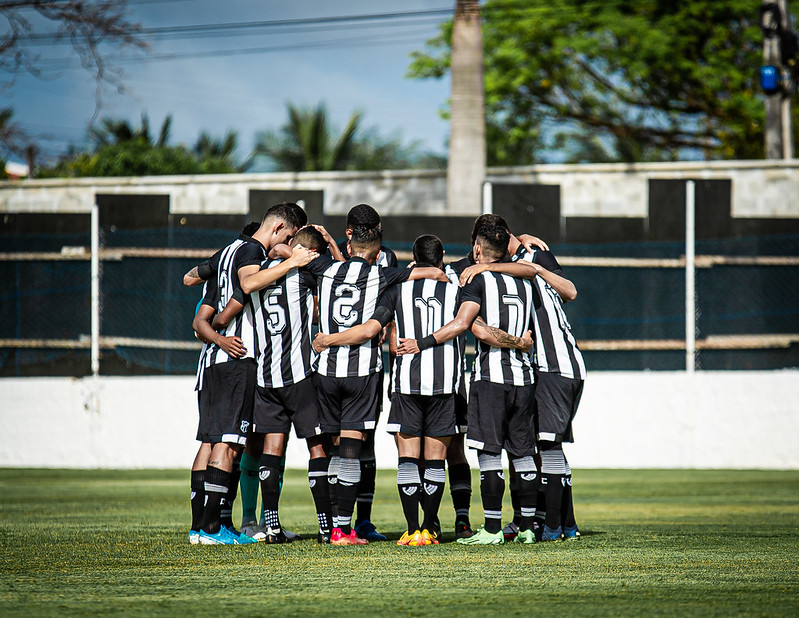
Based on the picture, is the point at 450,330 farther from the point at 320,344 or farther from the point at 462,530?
the point at 462,530

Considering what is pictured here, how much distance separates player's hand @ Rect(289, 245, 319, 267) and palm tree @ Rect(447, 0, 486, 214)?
31.4 ft

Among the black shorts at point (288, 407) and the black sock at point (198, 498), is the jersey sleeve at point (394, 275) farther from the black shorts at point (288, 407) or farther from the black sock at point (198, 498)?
the black sock at point (198, 498)

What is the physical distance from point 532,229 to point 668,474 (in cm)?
313

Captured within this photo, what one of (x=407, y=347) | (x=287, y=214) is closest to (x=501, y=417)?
(x=407, y=347)

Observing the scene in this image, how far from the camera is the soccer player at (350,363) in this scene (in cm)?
645

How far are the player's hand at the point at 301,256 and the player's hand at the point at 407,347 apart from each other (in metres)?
0.73

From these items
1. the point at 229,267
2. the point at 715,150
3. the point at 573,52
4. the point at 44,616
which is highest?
the point at 573,52

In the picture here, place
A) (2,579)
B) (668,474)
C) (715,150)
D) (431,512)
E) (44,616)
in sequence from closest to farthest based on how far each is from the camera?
(44,616)
(2,579)
(431,512)
(668,474)
(715,150)

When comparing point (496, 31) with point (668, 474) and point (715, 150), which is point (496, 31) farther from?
point (668, 474)

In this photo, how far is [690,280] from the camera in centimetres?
1259

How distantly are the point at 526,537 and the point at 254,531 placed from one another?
1663 mm

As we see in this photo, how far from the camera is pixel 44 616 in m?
4.16

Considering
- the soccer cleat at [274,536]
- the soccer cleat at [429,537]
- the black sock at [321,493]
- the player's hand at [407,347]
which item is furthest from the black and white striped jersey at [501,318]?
the soccer cleat at [274,536]

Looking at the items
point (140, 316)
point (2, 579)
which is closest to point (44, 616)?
point (2, 579)
